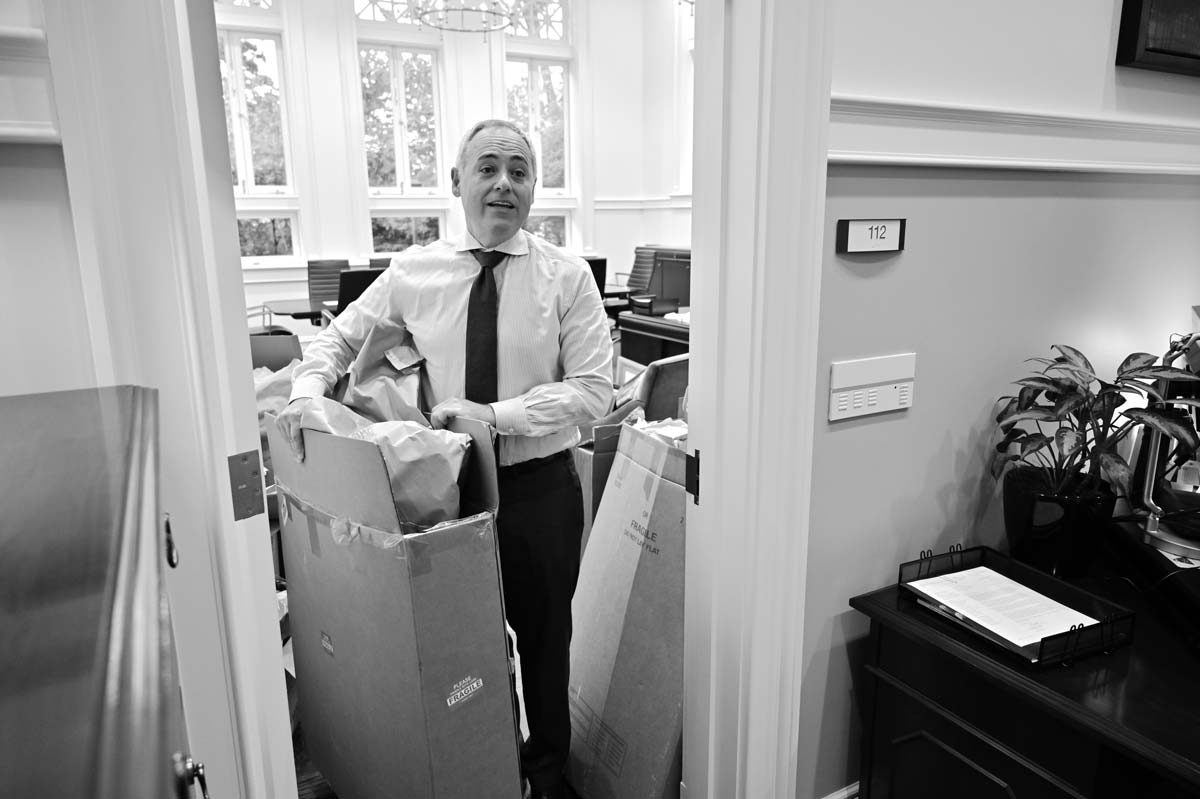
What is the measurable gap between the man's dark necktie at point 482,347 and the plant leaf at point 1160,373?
1.32 metres

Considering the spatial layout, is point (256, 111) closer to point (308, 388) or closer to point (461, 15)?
point (461, 15)

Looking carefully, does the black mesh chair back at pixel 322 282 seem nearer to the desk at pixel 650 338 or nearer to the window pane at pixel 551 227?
the desk at pixel 650 338

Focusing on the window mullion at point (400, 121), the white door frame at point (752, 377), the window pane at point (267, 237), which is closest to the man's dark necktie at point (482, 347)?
the white door frame at point (752, 377)

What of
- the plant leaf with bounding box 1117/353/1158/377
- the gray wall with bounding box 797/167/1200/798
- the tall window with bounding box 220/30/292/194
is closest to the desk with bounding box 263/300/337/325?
the tall window with bounding box 220/30/292/194

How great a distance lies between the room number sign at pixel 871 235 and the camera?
1.31 metres

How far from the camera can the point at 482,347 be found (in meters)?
1.76

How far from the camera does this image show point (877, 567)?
152 centimetres

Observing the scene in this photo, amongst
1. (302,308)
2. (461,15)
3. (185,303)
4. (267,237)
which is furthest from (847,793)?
(267,237)

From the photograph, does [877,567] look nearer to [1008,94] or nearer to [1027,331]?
[1027,331]

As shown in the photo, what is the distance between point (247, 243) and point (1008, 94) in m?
6.67

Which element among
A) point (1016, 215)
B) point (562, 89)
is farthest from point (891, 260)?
point (562, 89)

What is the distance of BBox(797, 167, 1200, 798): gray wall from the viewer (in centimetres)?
137

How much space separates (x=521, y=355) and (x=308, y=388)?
1.57ft

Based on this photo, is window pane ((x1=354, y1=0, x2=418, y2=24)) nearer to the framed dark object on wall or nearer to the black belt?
the black belt
